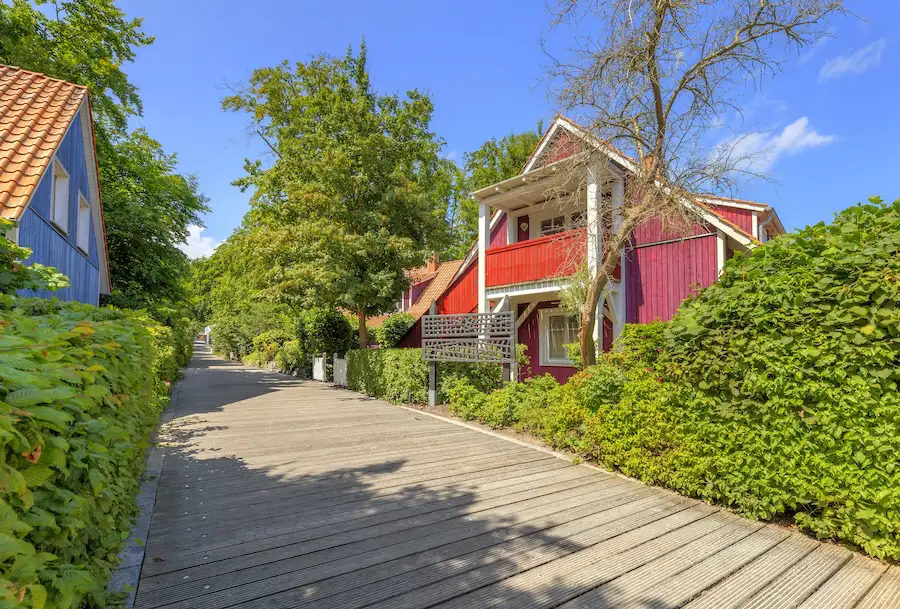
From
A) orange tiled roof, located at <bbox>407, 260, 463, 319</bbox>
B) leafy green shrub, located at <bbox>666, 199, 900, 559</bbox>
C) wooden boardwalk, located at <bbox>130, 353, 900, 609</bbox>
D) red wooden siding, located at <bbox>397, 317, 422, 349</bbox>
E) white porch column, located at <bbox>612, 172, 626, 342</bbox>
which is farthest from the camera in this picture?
orange tiled roof, located at <bbox>407, 260, 463, 319</bbox>

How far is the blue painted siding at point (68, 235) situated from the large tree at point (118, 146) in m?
4.77

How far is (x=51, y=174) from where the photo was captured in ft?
23.4

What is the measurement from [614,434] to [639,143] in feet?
16.9

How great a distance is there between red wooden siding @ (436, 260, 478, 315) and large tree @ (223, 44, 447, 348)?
4.98ft

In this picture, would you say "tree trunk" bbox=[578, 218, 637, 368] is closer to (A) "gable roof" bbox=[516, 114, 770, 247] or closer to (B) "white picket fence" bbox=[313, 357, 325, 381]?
(A) "gable roof" bbox=[516, 114, 770, 247]

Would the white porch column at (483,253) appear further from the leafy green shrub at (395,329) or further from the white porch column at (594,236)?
the leafy green shrub at (395,329)

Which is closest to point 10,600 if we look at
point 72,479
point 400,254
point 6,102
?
point 72,479

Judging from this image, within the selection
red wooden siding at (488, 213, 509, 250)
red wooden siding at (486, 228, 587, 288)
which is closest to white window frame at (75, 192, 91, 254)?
red wooden siding at (486, 228, 587, 288)

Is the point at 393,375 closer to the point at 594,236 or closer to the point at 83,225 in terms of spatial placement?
the point at 594,236

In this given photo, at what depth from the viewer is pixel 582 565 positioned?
326 centimetres

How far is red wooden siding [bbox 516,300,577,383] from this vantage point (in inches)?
499

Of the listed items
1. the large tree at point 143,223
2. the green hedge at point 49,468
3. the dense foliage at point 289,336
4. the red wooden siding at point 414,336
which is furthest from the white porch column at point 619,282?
the large tree at point 143,223

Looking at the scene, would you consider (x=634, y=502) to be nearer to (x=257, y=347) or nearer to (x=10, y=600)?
(x=10, y=600)

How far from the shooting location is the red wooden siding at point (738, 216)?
31.0 ft
